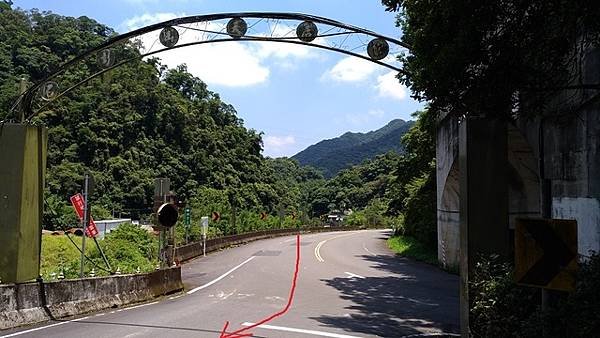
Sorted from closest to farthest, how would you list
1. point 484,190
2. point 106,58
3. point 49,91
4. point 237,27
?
point 484,190 → point 237,27 → point 49,91 → point 106,58

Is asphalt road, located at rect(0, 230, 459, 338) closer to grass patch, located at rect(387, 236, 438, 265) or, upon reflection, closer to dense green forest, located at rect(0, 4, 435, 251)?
grass patch, located at rect(387, 236, 438, 265)

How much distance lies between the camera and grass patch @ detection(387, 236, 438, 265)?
1208 inches

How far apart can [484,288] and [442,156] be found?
Result: 1722 centimetres

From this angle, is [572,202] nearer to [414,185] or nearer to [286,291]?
[286,291]

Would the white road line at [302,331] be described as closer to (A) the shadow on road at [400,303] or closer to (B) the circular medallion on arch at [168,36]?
(A) the shadow on road at [400,303]

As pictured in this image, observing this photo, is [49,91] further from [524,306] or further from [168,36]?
[524,306]

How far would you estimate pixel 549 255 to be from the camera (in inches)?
216

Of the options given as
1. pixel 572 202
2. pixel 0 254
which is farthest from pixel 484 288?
pixel 0 254

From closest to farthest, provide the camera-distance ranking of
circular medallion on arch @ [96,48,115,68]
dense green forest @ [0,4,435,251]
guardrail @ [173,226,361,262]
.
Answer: circular medallion on arch @ [96,48,115,68] < guardrail @ [173,226,361,262] < dense green forest @ [0,4,435,251]

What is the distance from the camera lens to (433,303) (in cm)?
1614

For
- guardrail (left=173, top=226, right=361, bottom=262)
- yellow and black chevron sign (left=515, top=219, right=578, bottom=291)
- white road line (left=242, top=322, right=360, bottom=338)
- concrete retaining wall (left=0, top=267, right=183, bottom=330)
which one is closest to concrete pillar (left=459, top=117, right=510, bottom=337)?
white road line (left=242, top=322, right=360, bottom=338)

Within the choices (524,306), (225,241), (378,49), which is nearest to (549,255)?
(524,306)

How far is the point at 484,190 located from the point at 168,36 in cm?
818

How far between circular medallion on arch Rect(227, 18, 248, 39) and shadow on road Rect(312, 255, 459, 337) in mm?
6803
